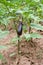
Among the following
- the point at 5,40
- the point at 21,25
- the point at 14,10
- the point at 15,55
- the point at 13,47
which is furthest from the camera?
the point at 5,40

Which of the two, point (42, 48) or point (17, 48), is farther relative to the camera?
point (42, 48)

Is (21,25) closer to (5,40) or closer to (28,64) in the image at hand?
(28,64)

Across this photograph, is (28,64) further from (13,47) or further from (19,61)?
(13,47)

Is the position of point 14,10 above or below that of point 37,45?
above

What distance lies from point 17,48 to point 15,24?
262 millimetres

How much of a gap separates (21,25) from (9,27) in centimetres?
87

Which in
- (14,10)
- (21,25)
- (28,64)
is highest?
(14,10)

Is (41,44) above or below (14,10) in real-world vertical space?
below

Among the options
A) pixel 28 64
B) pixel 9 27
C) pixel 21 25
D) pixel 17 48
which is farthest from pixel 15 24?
pixel 9 27

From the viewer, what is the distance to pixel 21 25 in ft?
5.17

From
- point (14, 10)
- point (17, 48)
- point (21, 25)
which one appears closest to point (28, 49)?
point (17, 48)

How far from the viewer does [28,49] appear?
5.87 feet

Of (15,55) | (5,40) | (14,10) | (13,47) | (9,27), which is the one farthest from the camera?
(9,27)

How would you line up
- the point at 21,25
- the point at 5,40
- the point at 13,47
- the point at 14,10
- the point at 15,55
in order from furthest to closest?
the point at 5,40 → the point at 13,47 → the point at 15,55 → the point at 21,25 → the point at 14,10
